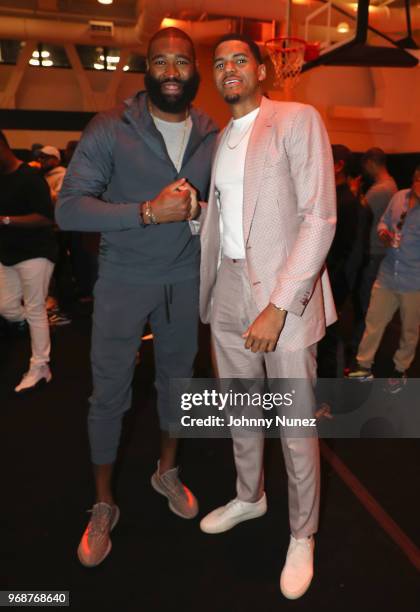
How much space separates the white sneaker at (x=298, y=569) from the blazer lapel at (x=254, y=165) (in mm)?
1117

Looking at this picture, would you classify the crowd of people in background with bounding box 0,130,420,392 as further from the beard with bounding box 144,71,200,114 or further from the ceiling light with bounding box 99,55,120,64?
the ceiling light with bounding box 99,55,120,64

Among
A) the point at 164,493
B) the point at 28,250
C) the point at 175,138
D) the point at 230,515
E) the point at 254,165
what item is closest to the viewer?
the point at 254,165

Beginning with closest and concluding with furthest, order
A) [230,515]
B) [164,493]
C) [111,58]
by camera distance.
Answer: [230,515], [164,493], [111,58]

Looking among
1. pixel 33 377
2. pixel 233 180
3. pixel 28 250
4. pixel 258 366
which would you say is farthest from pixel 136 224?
pixel 33 377

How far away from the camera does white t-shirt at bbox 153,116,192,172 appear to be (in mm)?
1803

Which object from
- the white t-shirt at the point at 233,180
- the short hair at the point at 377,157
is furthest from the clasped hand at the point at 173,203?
the short hair at the point at 377,157

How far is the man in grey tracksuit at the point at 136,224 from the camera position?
5.50 feet

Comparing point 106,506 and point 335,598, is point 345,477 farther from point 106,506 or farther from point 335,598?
point 106,506

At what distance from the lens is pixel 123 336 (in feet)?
5.89

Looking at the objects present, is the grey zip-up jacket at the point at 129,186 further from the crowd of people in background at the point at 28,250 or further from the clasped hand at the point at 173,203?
the crowd of people in background at the point at 28,250

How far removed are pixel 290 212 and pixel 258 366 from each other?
0.58 metres

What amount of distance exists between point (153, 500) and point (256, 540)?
0.50 m

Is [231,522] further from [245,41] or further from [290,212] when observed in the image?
[245,41]

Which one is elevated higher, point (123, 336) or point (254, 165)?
point (254, 165)
